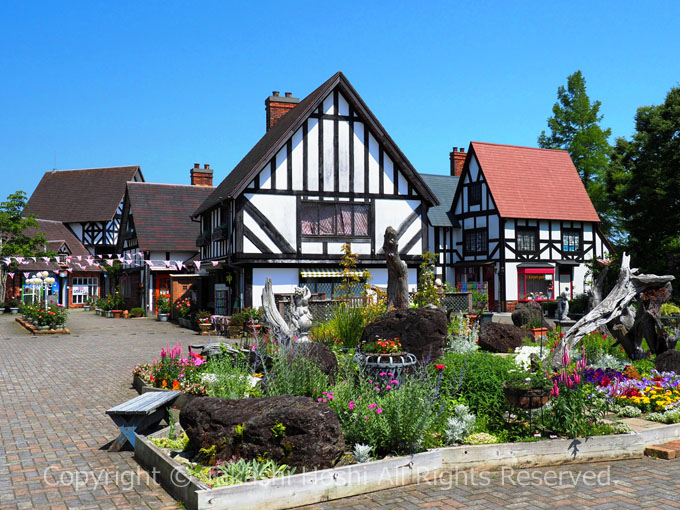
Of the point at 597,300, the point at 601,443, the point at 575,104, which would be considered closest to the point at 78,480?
the point at 601,443

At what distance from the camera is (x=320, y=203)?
2312 centimetres

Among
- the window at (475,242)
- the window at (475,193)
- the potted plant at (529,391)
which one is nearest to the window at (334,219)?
the window at (475,242)

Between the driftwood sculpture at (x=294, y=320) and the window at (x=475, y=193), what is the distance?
91.6 feet

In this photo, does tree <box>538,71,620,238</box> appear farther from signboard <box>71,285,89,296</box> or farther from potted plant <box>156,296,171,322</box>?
signboard <box>71,285,89,296</box>

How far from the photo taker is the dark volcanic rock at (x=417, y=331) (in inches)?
388

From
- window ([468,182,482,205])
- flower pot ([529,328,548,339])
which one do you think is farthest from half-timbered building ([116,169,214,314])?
flower pot ([529,328,548,339])

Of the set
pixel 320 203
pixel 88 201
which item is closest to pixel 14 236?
pixel 88 201

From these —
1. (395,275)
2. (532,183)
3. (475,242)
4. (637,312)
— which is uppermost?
(532,183)

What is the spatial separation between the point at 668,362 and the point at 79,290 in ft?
143

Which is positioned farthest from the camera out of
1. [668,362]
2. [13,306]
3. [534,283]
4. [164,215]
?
[13,306]

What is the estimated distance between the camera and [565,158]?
39.7 metres

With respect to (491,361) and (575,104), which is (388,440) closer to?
(491,361)

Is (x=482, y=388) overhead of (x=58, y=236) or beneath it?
beneath

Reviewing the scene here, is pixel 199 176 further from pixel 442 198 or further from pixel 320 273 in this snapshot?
pixel 320 273
